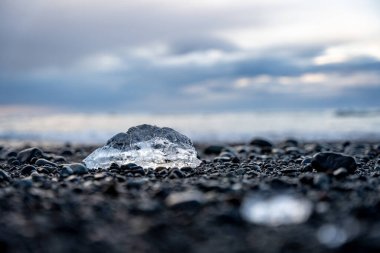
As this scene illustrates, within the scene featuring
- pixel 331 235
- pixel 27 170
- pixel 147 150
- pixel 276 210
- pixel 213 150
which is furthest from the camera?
pixel 213 150

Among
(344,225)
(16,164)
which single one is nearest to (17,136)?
(16,164)

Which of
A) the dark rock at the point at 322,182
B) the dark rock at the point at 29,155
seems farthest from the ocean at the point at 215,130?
the dark rock at the point at 322,182

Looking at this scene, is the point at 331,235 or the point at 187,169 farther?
the point at 187,169

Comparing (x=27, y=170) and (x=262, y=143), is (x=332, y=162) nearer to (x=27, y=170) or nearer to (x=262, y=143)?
(x=27, y=170)

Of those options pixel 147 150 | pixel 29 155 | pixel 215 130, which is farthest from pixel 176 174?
pixel 215 130

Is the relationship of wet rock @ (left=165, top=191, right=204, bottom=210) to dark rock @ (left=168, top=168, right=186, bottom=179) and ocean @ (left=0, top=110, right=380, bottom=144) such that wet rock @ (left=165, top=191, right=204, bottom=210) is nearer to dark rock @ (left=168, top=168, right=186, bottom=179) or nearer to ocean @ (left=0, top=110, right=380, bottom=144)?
dark rock @ (left=168, top=168, right=186, bottom=179)

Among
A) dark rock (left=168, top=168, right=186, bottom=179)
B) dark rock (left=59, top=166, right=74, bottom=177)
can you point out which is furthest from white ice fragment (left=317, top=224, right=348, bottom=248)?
dark rock (left=59, top=166, right=74, bottom=177)

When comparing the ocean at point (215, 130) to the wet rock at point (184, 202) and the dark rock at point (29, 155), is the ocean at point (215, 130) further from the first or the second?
the wet rock at point (184, 202)
